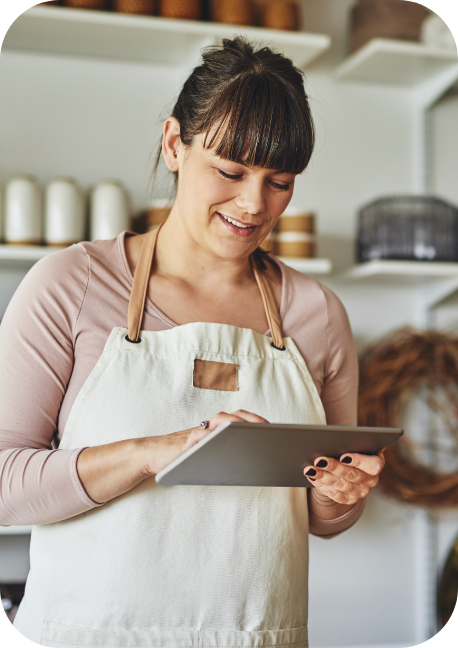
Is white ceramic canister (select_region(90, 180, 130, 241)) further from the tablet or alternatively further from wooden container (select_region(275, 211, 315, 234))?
the tablet

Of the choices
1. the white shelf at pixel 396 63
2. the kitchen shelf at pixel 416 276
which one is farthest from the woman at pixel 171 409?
the white shelf at pixel 396 63

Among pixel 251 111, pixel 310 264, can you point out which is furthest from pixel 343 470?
pixel 310 264

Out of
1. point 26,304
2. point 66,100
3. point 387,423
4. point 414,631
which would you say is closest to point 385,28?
point 66,100

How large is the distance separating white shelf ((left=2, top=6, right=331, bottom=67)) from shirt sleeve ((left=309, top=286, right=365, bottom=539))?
2.95 feet

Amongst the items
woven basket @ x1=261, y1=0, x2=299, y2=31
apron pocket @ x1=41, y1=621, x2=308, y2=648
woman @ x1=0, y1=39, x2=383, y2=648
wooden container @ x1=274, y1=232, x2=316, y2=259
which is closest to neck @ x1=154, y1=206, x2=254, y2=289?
woman @ x1=0, y1=39, x2=383, y2=648

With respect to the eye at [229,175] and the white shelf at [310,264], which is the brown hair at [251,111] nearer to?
the eye at [229,175]

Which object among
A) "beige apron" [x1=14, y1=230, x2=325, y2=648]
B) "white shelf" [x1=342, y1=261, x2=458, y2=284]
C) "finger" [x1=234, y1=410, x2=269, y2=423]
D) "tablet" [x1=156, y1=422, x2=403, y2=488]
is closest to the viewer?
"tablet" [x1=156, y1=422, x2=403, y2=488]

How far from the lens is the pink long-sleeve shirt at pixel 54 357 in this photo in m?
0.83

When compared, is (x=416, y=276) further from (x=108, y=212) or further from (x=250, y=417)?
(x=250, y=417)

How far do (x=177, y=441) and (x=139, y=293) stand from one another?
0.90 feet

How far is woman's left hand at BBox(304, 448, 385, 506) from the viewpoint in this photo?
2.61 feet

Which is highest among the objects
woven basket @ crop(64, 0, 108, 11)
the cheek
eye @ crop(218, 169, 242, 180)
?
woven basket @ crop(64, 0, 108, 11)

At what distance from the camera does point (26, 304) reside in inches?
35.3

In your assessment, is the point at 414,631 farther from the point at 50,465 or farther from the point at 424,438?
the point at 50,465
